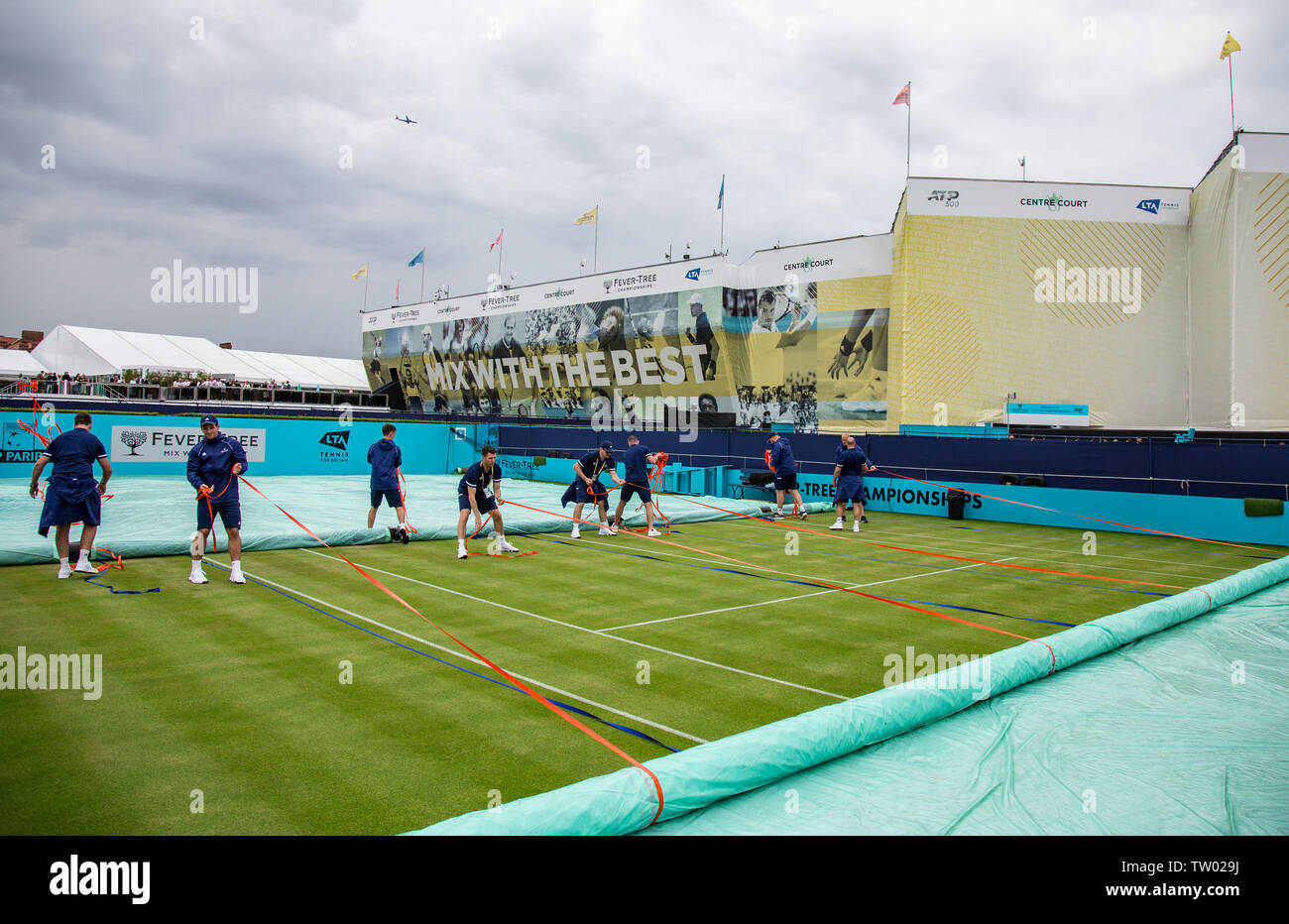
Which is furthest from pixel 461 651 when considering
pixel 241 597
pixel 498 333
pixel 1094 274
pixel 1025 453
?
pixel 498 333

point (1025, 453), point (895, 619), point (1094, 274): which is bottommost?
point (895, 619)

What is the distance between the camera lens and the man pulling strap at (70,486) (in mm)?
9492

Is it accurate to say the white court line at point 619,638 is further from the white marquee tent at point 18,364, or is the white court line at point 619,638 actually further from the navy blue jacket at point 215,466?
the white marquee tent at point 18,364

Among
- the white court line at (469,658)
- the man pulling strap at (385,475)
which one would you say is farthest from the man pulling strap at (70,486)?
the man pulling strap at (385,475)

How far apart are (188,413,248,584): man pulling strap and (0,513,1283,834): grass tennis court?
39 cm

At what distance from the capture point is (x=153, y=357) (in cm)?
4369

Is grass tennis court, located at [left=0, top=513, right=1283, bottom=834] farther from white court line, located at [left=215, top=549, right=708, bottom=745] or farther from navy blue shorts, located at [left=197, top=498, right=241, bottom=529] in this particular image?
navy blue shorts, located at [left=197, top=498, right=241, bottom=529]

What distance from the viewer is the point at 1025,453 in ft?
71.8

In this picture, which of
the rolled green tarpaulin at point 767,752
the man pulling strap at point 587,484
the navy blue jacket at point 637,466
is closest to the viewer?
the rolled green tarpaulin at point 767,752

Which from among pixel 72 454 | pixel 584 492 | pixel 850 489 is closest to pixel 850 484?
pixel 850 489

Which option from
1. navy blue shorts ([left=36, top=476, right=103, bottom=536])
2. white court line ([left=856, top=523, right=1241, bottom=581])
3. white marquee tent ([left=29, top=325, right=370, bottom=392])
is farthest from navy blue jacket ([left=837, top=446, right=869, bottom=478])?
white marquee tent ([left=29, top=325, right=370, bottom=392])

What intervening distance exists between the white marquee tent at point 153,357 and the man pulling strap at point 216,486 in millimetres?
38061
